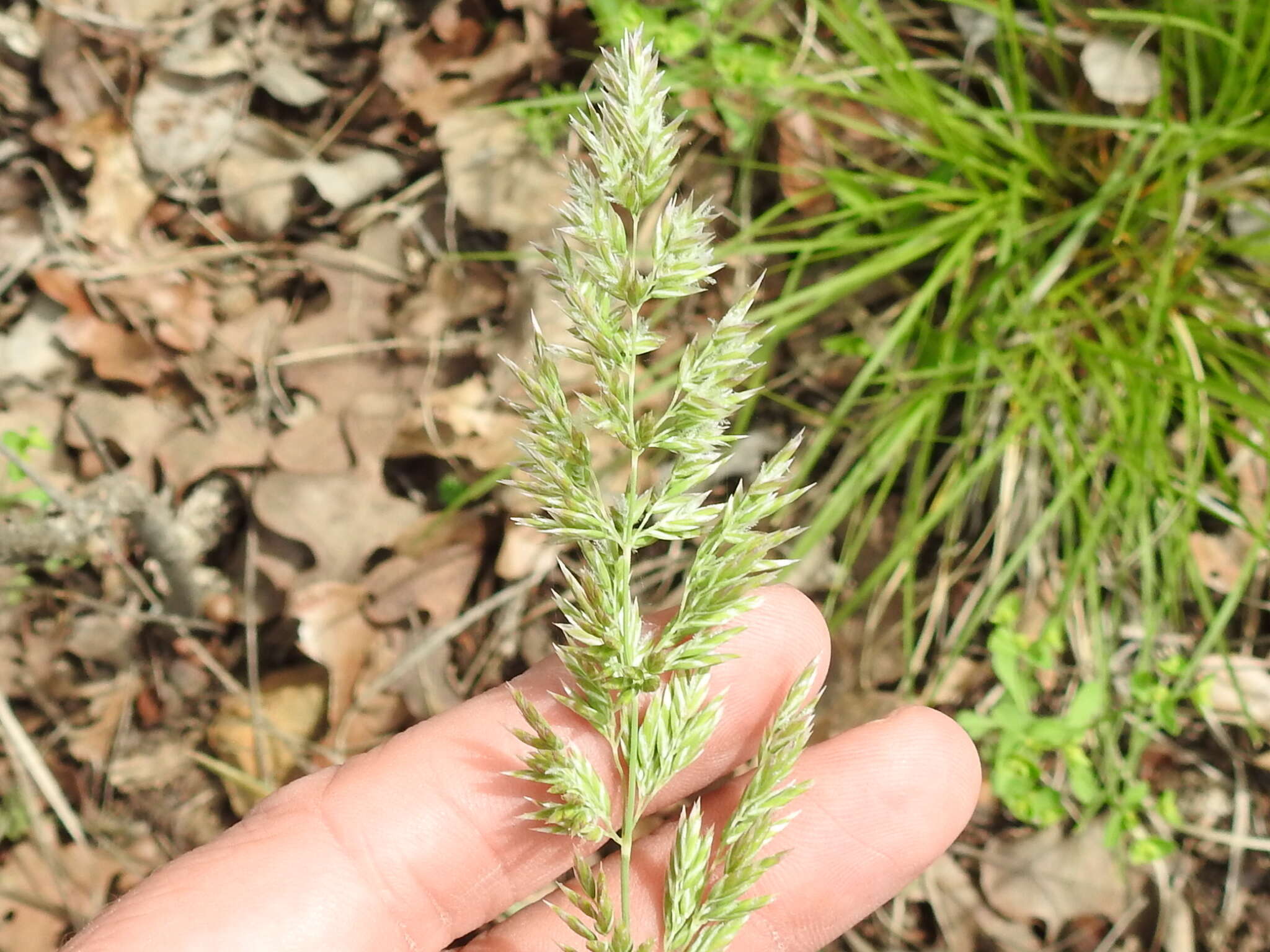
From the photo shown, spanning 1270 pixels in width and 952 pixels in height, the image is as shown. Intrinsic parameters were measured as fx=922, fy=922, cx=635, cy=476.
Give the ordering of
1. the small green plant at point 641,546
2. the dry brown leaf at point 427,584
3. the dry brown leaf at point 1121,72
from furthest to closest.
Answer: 1. the dry brown leaf at point 427,584
2. the dry brown leaf at point 1121,72
3. the small green plant at point 641,546

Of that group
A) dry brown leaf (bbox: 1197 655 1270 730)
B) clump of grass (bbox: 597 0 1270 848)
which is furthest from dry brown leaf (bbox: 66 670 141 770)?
dry brown leaf (bbox: 1197 655 1270 730)

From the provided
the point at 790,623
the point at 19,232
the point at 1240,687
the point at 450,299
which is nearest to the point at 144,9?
the point at 19,232

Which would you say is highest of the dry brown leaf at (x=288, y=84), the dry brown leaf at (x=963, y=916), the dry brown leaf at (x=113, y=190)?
the dry brown leaf at (x=288, y=84)

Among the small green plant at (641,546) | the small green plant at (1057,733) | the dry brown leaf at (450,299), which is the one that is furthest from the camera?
the dry brown leaf at (450,299)

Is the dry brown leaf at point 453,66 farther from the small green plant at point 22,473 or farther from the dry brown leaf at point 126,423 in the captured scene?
the small green plant at point 22,473

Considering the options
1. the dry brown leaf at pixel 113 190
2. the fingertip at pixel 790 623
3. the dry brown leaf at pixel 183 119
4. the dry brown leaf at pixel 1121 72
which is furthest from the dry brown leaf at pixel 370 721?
the dry brown leaf at pixel 1121 72

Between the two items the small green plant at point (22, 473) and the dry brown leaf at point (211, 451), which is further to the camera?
the dry brown leaf at point (211, 451)

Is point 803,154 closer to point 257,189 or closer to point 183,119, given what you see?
point 257,189

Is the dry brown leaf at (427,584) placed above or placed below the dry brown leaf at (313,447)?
below
